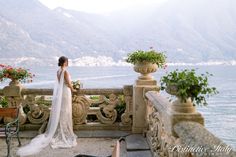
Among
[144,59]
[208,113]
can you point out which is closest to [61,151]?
[144,59]

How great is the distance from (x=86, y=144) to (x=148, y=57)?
2.12 m

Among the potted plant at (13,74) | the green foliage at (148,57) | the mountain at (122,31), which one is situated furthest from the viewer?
the mountain at (122,31)

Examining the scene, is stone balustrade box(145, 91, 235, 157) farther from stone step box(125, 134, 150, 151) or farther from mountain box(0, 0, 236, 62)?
mountain box(0, 0, 236, 62)

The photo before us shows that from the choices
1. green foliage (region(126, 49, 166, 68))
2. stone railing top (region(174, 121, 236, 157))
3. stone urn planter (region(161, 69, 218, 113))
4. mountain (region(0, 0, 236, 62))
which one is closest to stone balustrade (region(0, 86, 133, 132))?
green foliage (region(126, 49, 166, 68))

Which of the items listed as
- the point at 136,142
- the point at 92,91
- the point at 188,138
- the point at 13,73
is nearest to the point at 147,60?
the point at 92,91

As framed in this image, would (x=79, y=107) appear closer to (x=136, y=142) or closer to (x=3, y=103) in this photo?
(x=136, y=142)

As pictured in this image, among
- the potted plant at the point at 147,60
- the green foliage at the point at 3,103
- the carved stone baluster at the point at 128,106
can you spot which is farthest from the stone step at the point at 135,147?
the green foliage at the point at 3,103

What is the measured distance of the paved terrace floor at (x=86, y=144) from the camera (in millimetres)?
5980

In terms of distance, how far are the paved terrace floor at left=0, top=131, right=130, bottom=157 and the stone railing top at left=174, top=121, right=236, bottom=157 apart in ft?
10.1

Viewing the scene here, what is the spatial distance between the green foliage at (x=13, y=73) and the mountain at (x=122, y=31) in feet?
322

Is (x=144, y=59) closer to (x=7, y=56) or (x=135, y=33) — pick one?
(x=7, y=56)

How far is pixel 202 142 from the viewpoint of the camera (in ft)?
8.07

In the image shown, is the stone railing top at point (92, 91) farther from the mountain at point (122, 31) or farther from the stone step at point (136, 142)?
the mountain at point (122, 31)

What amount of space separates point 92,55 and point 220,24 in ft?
220
